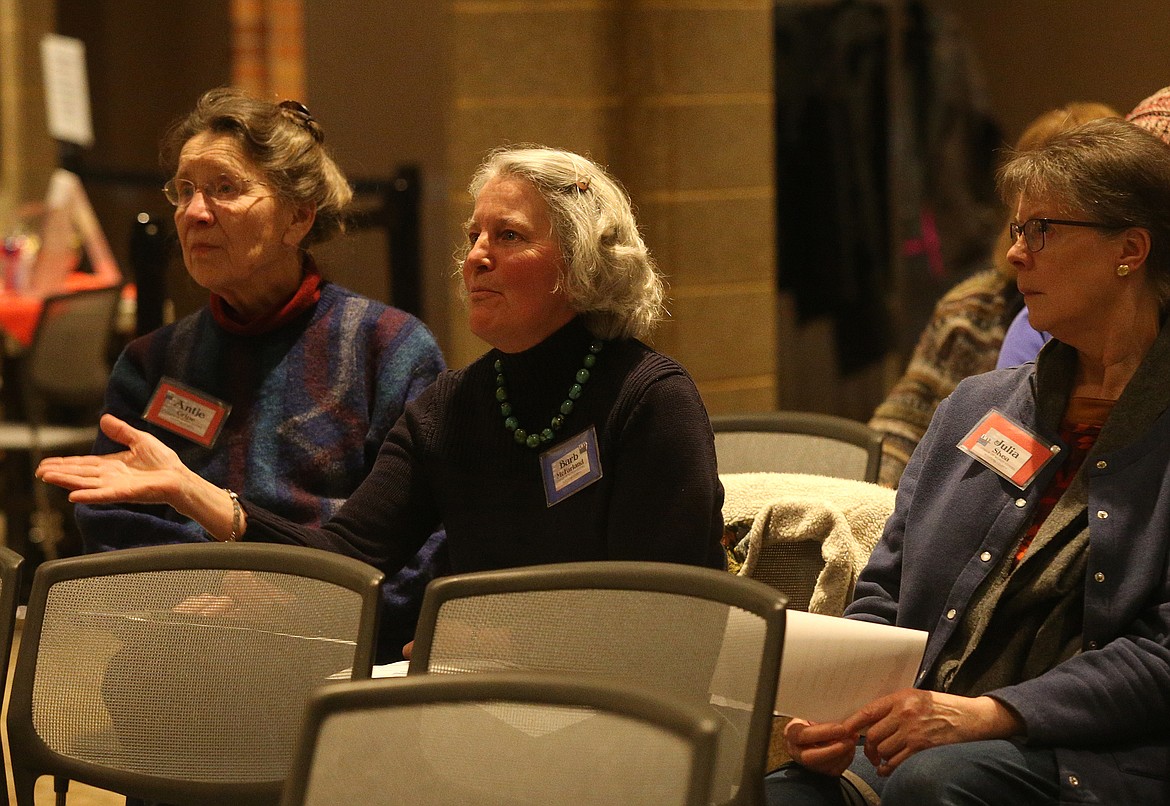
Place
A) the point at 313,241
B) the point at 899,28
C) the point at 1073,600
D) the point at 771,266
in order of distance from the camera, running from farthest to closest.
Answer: the point at 899,28, the point at 771,266, the point at 313,241, the point at 1073,600

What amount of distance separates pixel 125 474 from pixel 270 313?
1.70 feet

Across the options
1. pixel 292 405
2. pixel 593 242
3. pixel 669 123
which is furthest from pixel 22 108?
pixel 593 242

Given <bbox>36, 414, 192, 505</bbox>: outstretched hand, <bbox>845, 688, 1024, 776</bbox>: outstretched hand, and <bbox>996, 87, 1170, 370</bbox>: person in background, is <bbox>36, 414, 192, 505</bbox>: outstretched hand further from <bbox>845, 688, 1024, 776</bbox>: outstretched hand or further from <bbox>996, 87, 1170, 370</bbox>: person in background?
<bbox>996, 87, 1170, 370</bbox>: person in background

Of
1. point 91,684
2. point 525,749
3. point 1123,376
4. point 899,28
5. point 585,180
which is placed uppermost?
point 899,28

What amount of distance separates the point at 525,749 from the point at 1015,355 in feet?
5.69

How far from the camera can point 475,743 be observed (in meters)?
1.43

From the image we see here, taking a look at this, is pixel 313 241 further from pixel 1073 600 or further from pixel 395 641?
pixel 1073 600

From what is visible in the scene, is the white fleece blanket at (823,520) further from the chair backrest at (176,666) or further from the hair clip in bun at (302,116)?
the hair clip in bun at (302,116)

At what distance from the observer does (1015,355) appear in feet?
9.34

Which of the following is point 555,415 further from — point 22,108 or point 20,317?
point 22,108

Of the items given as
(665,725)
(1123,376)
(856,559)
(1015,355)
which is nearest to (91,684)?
(665,725)

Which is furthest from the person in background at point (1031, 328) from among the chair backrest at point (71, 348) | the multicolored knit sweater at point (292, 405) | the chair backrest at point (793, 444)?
the chair backrest at point (71, 348)

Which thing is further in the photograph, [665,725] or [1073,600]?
[1073,600]

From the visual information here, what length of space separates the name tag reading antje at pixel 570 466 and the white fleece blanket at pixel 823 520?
1.32 ft
